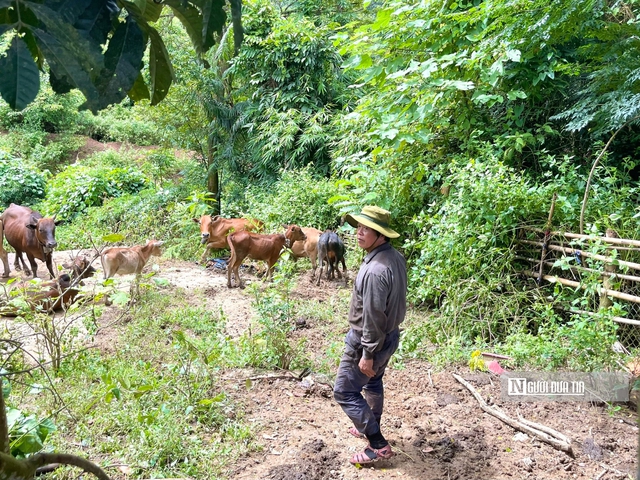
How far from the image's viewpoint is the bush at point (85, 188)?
43.9 ft

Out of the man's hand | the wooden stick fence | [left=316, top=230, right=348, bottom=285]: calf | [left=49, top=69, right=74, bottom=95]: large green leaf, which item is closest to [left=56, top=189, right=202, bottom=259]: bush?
[left=316, top=230, right=348, bottom=285]: calf

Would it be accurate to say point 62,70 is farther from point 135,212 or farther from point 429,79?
point 135,212

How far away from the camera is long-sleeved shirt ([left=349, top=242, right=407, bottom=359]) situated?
11.6 ft

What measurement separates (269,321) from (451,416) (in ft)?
6.53

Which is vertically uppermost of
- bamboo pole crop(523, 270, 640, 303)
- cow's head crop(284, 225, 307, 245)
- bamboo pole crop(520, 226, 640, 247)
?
bamboo pole crop(520, 226, 640, 247)

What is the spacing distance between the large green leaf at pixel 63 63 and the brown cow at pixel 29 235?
781cm

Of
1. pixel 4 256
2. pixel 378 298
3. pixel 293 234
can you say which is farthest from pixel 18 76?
pixel 4 256

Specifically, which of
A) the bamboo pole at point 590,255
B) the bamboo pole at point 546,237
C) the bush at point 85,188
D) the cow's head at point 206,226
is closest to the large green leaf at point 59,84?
the bamboo pole at point 590,255

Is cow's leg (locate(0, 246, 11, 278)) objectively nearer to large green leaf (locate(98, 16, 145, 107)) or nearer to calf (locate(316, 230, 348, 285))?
calf (locate(316, 230, 348, 285))

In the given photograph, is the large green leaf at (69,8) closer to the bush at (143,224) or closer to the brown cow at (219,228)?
the brown cow at (219,228)

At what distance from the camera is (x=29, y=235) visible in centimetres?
818

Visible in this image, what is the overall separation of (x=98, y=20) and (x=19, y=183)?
1664cm

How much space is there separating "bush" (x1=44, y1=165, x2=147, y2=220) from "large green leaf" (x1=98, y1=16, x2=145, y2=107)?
12.9 metres

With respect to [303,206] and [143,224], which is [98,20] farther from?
[143,224]
